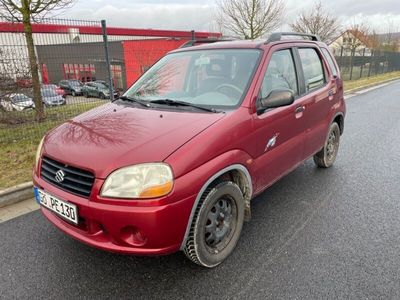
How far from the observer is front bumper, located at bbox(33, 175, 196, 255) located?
2061 mm

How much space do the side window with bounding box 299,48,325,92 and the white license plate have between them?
283 centimetres

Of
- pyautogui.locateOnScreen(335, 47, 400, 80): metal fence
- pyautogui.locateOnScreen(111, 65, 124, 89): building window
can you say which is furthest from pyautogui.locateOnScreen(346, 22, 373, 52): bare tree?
pyautogui.locateOnScreen(111, 65, 124, 89): building window

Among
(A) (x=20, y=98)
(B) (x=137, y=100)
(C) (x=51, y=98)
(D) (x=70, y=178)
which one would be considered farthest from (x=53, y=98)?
(D) (x=70, y=178)

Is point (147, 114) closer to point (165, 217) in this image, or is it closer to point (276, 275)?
point (165, 217)

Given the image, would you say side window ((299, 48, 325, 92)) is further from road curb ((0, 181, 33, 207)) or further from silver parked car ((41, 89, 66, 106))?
silver parked car ((41, 89, 66, 106))

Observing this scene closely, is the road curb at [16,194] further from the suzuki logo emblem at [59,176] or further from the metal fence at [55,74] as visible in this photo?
the metal fence at [55,74]

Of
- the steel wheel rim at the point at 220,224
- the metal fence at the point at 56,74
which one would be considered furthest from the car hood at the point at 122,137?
the metal fence at the point at 56,74

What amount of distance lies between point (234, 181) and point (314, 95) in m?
1.75

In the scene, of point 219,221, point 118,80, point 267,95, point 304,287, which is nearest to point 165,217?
point 219,221

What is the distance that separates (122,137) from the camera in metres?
2.41

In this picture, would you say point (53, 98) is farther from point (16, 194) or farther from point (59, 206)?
point (59, 206)

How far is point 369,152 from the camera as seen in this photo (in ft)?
18.2

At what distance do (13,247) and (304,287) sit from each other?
8.25ft

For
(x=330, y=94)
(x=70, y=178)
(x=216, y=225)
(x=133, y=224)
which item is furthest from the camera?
(x=330, y=94)
